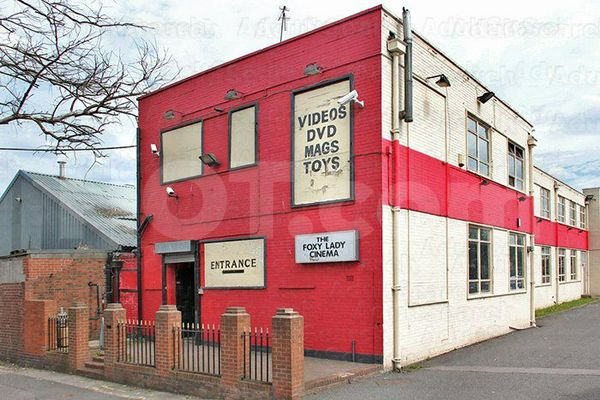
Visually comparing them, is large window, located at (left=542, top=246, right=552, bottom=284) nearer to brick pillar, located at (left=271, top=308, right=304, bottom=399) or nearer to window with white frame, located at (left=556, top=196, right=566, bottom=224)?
window with white frame, located at (left=556, top=196, right=566, bottom=224)

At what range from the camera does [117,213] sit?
2406cm

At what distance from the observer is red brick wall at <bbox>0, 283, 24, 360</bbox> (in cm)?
1516

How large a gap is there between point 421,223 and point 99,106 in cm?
862

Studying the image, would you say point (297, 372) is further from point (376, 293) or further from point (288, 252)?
point (288, 252)

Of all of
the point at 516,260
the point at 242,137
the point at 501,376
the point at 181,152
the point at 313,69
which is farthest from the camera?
the point at 516,260

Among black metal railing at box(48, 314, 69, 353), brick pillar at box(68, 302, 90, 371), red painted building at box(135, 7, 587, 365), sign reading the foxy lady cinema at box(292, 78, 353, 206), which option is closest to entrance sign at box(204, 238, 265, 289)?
red painted building at box(135, 7, 587, 365)

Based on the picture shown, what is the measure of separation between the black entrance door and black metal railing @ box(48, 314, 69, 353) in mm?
3022

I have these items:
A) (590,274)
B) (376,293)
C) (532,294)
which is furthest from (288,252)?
(590,274)

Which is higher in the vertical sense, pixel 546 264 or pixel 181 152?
pixel 181 152

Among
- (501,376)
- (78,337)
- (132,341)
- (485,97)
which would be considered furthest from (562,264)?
(78,337)

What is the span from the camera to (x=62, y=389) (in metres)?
11.9

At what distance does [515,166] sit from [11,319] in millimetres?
15466

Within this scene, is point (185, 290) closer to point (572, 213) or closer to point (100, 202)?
point (100, 202)

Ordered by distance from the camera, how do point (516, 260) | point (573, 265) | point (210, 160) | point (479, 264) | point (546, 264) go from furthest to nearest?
point (573, 265) → point (546, 264) → point (516, 260) → point (479, 264) → point (210, 160)
